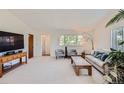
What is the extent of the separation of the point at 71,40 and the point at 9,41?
561 cm

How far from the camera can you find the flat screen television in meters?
5.50

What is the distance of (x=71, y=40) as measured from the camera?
1094 cm

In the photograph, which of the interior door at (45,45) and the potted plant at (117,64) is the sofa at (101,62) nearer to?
the potted plant at (117,64)

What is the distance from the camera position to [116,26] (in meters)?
6.68

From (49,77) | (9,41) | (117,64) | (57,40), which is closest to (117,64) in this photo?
(117,64)

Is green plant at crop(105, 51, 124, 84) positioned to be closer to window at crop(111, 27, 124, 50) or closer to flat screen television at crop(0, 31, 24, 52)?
flat screen television at crop(0, 31, 24, 52)

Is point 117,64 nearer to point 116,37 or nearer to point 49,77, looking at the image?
point 49,77

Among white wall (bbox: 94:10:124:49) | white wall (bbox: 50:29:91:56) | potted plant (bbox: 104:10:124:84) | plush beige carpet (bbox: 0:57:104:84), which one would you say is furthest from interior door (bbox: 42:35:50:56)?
potted plant (bbox: 104:10:124:84)

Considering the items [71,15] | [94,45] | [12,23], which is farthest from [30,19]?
[94,45]

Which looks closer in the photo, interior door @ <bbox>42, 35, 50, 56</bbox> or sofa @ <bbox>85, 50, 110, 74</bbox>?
sofa @ <bbox>85, 50, 110, 74</bbox>

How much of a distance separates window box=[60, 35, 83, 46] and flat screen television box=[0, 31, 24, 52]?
13.0 feet

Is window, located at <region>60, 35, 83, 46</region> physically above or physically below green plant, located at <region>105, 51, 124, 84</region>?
above
